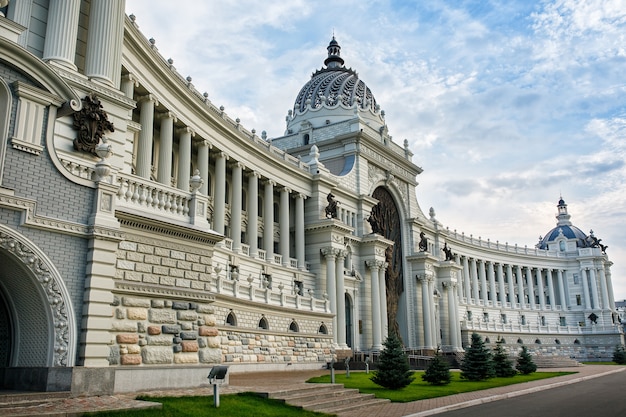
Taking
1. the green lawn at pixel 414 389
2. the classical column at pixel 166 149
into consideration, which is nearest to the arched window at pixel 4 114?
the green lawn at pixel 414 389

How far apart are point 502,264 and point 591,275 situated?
59.0 ft

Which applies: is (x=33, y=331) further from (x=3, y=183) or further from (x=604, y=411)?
(x=604, y=411)

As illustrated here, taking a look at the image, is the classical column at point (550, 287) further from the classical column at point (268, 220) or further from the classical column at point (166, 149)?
the classical column at point (166, 149)

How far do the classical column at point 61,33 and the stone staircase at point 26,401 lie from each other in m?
10.0

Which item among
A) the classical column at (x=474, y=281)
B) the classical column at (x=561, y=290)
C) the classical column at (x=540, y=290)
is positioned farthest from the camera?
the classical column at (x=561, y=290)

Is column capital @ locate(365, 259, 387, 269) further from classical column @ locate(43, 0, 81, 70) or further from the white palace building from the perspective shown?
classical column @ locate(43, 0, 81, 70)

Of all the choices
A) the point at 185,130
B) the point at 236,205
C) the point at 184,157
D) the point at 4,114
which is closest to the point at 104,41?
the point at 4,114

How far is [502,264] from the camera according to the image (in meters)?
97.5

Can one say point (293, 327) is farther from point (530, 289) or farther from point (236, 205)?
point (530, 289)

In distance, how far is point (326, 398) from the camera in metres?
18.7

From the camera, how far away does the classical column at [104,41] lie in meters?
19.0

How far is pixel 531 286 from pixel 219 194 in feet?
248

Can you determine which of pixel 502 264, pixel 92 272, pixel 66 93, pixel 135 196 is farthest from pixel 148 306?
pixel 502 264

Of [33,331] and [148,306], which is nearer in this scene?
[33,331]
